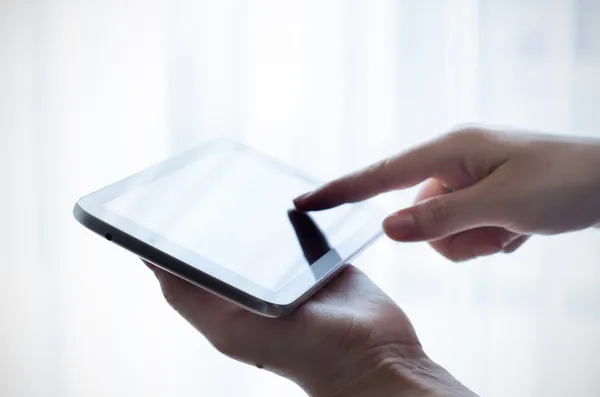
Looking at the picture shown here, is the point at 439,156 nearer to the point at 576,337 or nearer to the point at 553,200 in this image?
the point at 553,200

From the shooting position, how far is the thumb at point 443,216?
2.24 feet

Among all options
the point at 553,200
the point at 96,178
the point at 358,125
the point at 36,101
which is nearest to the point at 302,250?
the point at 553,200

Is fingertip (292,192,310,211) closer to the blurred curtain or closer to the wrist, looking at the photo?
the wrist

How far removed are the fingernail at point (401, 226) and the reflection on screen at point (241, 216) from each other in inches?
3.5

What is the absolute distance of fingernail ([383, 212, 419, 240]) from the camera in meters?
0.70

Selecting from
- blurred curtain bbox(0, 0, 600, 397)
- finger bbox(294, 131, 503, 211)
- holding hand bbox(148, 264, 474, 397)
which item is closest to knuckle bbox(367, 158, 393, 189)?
finger bbox(294, 131, 503, 211)

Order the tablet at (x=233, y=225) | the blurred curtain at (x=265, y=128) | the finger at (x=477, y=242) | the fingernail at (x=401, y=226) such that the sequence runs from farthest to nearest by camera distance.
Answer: the blurred curtain at (x=265, y=128)
the finger at (x=477, y=242)
the fingernail at (x=401, y=226)
the tablet at (x=233, y=225)

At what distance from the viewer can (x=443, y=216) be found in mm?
687

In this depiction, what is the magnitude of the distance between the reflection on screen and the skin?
0.18 feet

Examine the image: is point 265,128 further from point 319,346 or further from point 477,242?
point 319,346

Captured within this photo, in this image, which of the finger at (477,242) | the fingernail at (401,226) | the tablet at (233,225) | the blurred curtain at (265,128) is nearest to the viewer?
the tablet at (233,225)

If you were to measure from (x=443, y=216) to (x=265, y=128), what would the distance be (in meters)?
0.53

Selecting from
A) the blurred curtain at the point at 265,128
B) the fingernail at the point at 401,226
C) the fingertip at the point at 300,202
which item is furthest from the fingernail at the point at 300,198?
the blurred curtain at the point at 265,128

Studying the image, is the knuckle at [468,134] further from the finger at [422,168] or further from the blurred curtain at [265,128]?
the blurred curtain at [265,128]
